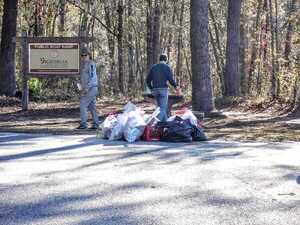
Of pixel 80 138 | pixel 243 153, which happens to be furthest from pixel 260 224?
pixel 80 138

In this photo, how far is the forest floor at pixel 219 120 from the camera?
44.9ft

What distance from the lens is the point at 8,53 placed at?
22.9 m

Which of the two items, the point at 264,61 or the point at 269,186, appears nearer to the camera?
the point at 269,186

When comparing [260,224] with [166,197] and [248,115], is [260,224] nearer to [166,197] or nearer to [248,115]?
[166,197]

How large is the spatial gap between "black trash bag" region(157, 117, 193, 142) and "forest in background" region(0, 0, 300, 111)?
17.8ft

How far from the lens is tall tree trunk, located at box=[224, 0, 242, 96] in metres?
23.7

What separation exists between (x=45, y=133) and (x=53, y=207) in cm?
738

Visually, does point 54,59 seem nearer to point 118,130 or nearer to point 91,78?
point 91,78

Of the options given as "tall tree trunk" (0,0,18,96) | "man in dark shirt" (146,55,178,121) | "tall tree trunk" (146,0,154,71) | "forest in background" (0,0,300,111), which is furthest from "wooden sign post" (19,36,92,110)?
"tall tree trunk" (146,0,154,71)

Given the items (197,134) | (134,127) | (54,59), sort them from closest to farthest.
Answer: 1. (134,127)
2. (197,134)
3. (54,59)

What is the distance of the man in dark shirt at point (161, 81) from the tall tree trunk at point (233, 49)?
9.44 m

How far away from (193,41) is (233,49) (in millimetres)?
6925

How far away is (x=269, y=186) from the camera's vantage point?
7285mm

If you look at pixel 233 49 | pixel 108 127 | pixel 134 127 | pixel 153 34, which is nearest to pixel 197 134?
pixel 134 127
